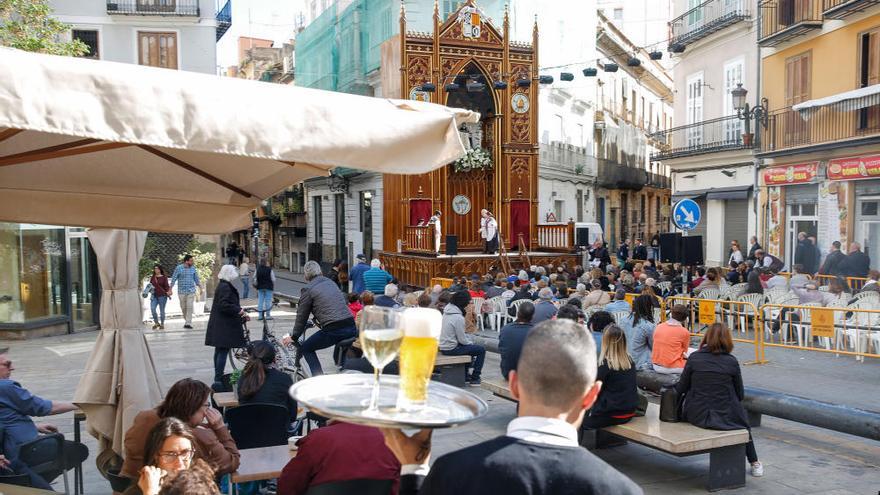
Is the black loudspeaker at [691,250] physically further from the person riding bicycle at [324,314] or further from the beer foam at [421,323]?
the beer foam at [421,323]

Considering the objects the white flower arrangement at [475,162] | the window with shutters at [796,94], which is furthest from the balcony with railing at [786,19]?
the white flower arrangement at [475,162]

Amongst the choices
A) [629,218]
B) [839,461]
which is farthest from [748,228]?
[629,218]

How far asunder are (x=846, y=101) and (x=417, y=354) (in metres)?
20.2

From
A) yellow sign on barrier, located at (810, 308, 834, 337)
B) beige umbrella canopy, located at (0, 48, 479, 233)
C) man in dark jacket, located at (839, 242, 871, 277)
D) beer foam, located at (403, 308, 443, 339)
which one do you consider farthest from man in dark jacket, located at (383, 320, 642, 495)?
man in dark jacket, located at (839, 242, 871, 277)

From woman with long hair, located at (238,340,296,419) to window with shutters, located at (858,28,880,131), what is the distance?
1742 centimetres

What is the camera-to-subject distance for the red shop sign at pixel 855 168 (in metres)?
18.3

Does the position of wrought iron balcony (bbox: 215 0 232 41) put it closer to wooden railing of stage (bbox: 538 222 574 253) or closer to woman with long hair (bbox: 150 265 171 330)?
wooden railing of stage (bbox: 538 222 574 253)

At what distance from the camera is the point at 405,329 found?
85.0 inches

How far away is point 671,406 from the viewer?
663 centimetres

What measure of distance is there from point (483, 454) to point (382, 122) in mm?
1241

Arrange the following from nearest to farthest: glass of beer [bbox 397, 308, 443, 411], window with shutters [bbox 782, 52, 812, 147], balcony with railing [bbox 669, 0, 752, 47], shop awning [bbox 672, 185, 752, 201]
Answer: glass of beer [bbox 397, 308, 443, 411], window with shutters [bbox 782, 52, 812, 147], shop awning [bbox 672, 185, 752, 201], balcony with railing [bbox 669, 0, 752, 47]

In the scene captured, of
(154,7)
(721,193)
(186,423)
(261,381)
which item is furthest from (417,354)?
(154,7)

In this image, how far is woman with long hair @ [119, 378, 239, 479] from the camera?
4367 mm

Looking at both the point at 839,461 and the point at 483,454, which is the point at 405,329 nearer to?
the point at 483,454
